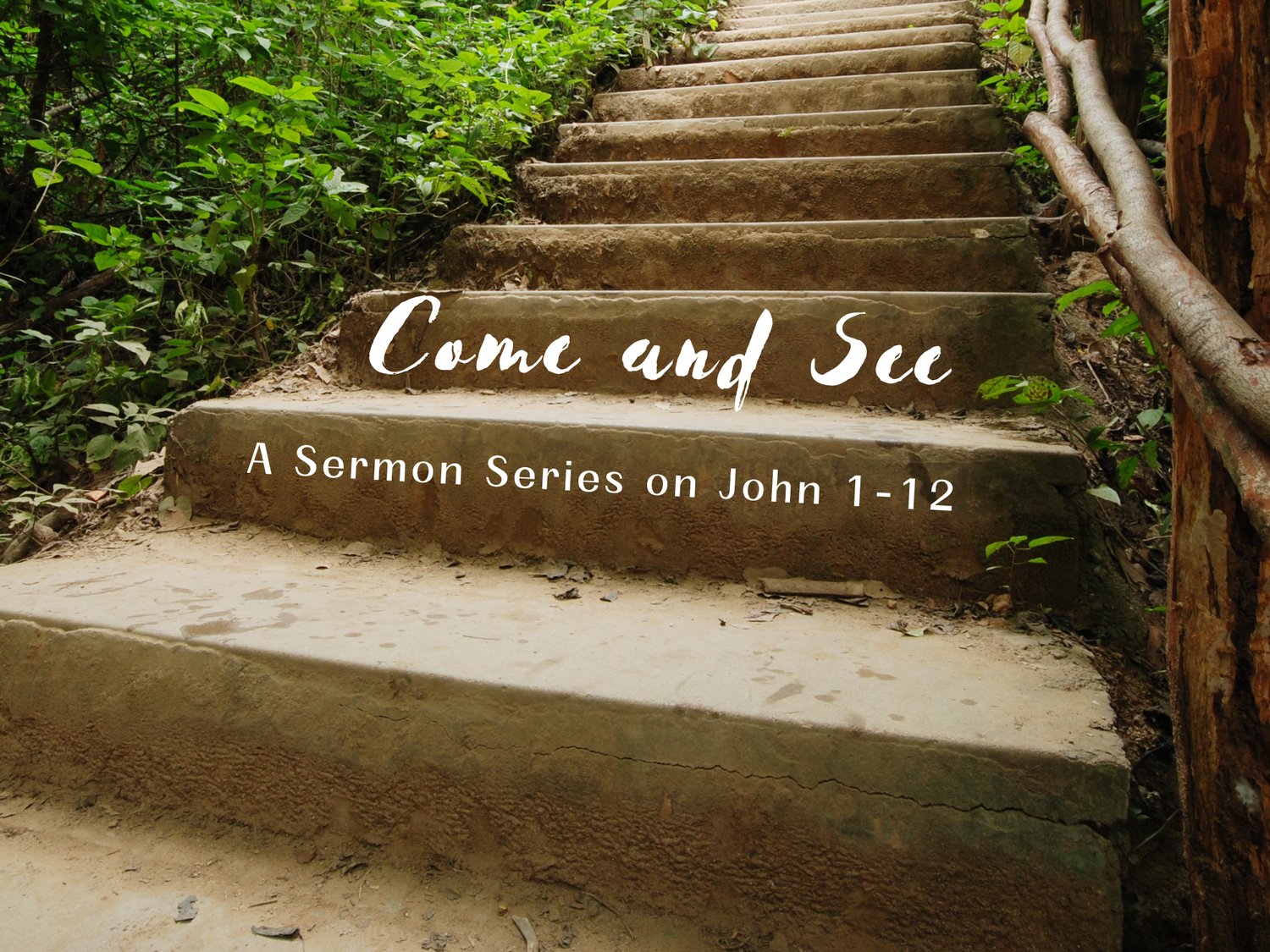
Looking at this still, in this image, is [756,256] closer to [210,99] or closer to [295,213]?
[295,213]

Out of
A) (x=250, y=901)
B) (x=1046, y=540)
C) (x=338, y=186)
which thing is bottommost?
(x=250, y=901)

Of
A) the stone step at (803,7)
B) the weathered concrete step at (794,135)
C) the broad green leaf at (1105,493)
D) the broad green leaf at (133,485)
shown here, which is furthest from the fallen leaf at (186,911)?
the stone step at (803,7)

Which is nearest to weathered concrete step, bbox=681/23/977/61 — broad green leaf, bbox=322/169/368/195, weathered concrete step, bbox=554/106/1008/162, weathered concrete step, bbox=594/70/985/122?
weathered concrete step, bbox=594/70/985/122

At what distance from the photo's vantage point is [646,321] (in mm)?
1884

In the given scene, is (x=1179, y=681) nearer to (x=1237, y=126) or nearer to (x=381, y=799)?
(x=1237, y=126)

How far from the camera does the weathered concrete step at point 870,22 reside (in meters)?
3.77

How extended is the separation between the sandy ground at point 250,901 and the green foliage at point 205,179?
106 cm

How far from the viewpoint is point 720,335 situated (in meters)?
1.84

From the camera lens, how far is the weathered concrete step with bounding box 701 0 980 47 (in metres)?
3.77

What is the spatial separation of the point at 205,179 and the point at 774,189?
1940mm

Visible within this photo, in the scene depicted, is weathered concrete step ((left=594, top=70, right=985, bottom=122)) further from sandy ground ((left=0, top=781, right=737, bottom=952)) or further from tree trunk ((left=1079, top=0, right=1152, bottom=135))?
sandy ground ((left=0, top=781, right=737, bottom=952))

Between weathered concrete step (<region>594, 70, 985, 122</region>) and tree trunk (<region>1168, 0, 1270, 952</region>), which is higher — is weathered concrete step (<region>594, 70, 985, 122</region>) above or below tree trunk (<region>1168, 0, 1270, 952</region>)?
above

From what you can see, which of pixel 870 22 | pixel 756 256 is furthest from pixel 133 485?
pixel 870 22

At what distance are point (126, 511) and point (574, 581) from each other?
1064 mm
